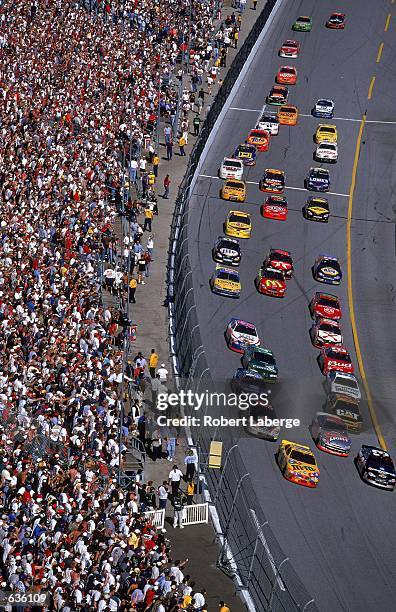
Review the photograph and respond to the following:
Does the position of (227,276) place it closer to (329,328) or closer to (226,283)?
(226,283)

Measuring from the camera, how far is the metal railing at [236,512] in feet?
131

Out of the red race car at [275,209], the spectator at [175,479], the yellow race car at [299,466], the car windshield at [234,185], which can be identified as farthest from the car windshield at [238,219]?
the spectator at [175,479]

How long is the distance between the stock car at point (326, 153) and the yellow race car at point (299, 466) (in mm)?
30445

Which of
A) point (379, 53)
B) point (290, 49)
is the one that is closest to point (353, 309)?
point (290, 49)

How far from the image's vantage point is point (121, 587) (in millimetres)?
37000

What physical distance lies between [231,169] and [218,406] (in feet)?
86.0

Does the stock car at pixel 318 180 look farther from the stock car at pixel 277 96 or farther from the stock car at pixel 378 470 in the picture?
the stock car at pixel 378 470

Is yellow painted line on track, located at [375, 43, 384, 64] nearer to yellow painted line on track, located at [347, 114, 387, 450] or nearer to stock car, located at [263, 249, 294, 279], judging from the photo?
yellow painted line on track, located at [347, 114, 387, 450]

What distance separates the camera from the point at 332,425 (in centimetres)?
5044

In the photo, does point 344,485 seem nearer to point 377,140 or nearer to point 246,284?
point 246,284

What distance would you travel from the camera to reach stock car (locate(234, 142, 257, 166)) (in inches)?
2923

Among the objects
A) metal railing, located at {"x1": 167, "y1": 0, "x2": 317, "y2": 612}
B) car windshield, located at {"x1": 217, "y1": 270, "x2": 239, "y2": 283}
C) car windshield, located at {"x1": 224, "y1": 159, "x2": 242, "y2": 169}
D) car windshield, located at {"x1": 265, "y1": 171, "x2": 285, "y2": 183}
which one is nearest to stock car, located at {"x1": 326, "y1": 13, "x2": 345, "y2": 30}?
car windshield, located at {"x1": 224, "y1": 159, "x2": 242, "y2": 169}

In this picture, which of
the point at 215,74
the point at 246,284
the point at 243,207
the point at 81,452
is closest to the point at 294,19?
the point at 215,74

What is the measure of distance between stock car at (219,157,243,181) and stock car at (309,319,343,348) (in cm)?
1625
